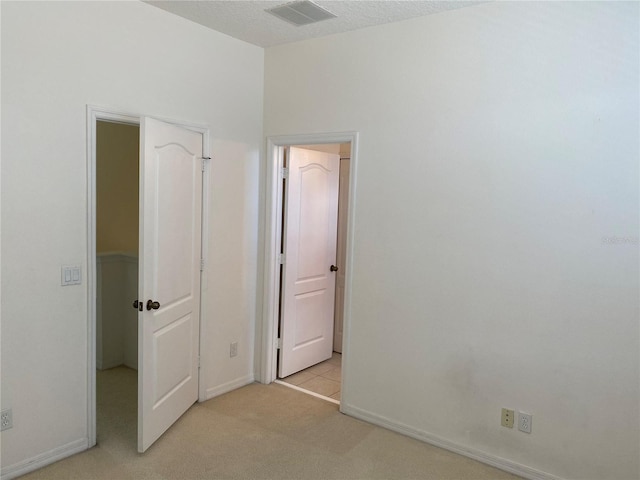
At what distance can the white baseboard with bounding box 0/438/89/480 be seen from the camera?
2.78m

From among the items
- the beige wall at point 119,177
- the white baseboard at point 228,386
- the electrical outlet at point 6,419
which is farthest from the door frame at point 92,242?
the beige wall at point 119,177

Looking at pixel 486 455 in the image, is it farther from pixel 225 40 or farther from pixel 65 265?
pixel 225 40

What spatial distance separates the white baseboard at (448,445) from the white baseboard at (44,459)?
1.77 m

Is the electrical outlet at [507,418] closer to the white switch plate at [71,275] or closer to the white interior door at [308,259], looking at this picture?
the white interior door at [308,259]

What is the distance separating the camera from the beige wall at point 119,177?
5012 millimetres

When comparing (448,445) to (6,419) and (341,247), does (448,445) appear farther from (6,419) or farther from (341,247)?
(6,419)

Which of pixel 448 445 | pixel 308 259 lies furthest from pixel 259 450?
pixel 308 259

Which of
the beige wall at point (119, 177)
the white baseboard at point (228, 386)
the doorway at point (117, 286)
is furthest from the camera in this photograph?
the beige wall at point (119, 177)

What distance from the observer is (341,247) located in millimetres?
5172

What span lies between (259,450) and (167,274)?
1.25 meters

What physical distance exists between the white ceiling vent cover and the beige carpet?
2.76 m

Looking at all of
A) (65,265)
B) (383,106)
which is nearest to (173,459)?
(65,265)

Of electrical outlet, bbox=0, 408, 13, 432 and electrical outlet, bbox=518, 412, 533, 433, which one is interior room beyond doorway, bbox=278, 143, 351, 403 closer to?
electrical outlet, bbox=518, 412, 533, 433

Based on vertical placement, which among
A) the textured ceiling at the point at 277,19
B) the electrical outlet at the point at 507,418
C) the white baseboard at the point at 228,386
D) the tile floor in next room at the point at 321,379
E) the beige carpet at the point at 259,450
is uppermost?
the textured ceiling at the point at 277,19
